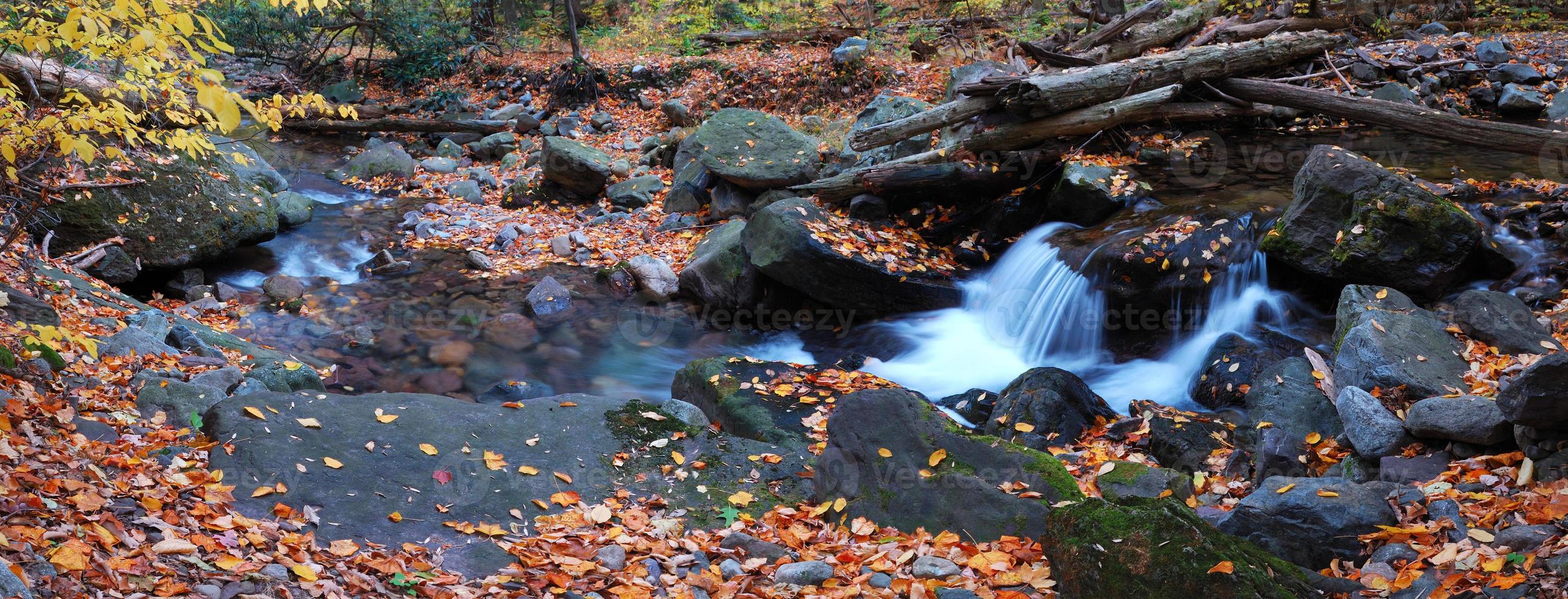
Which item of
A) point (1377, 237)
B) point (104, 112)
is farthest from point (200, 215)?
point (1377, 237)

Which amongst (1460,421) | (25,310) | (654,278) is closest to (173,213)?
(25,310)

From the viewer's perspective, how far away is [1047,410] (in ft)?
20.1

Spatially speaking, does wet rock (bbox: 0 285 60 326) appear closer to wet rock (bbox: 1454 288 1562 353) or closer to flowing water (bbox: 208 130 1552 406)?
flowing water (bbox: 208 130 1552 406)

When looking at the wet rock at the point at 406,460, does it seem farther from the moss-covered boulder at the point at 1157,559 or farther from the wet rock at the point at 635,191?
the wet rock at the point at 635,191

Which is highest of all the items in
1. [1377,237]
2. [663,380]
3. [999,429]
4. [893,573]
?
[1377,237]

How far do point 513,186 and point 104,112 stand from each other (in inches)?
370

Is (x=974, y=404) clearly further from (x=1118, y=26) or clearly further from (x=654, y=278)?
(x=1118, y=26)

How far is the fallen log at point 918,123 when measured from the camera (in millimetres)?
9844

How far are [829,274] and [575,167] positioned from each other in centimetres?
562

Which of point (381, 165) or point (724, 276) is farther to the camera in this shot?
point (381, 165)

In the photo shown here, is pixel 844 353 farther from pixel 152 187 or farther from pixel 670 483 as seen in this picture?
pixel 152 187

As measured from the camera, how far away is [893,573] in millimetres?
3996

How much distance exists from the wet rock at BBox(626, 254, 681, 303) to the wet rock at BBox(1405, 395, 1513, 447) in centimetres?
734

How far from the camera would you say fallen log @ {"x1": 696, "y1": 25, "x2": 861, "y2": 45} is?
1709 centimetres
